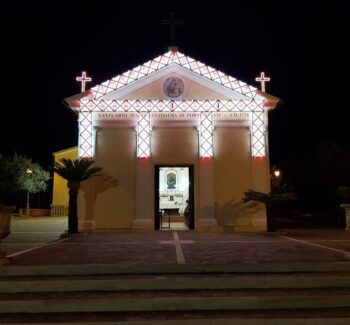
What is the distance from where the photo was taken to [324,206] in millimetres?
27125

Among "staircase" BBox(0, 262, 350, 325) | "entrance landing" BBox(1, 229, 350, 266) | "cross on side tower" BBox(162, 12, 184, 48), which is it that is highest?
"cross on side tower" BBox(162, 12, 184, 48)

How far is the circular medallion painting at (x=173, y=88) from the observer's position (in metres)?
16.3

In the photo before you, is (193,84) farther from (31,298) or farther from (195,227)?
(31,298)

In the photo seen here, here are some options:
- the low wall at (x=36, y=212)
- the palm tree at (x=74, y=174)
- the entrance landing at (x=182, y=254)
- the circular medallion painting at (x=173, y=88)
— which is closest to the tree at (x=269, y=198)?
the entrance landing at (x=182, y=254)

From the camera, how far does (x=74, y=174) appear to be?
1455 cm

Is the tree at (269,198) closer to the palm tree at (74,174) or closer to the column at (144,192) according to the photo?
the column at (144,192)

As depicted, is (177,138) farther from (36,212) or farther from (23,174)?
(23,174)

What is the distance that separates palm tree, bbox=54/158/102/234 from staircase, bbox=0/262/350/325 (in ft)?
25.9

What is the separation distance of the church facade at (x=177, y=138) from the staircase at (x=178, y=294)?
901cm

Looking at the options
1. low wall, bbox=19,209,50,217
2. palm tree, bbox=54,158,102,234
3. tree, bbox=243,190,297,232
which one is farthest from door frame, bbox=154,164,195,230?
low wall, bbox=19,209,50,217

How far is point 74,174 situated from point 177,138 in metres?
4.26

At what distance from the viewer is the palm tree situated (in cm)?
1452

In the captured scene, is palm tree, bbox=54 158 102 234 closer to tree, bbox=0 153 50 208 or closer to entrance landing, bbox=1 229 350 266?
entrance landing, bbox=1 229 350 266

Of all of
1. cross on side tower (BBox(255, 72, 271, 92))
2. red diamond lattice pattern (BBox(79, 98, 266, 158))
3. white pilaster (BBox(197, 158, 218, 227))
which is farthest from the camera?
cross on side tower (BBox(255, 72, 271, 92))
